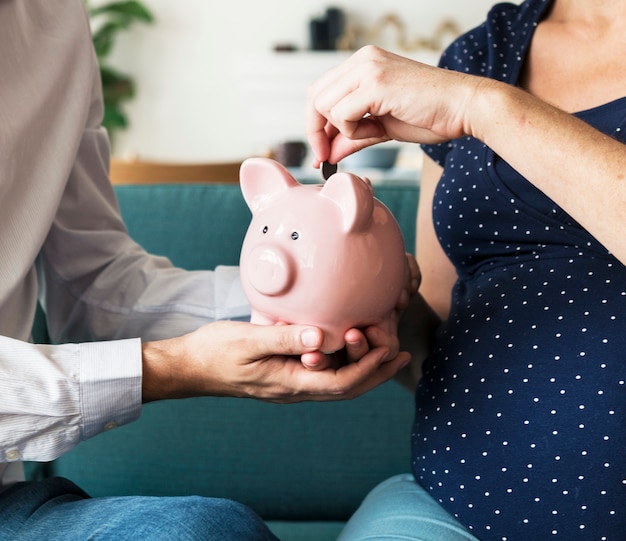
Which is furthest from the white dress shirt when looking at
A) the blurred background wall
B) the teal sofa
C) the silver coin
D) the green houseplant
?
the green houseplant

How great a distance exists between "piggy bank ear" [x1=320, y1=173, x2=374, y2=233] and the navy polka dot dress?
17 centimetres

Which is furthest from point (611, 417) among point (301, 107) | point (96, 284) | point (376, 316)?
point (301, 107)

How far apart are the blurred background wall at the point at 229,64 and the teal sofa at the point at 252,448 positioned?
4.21 meters

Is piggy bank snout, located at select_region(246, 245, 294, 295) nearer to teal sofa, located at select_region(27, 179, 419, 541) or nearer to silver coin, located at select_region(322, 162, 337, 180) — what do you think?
silver coin, located at select_region(322, 162, 337, 180)

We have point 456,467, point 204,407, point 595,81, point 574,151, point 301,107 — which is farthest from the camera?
point 301,107

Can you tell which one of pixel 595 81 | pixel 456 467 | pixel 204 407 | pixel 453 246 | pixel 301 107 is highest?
pixel 595 81

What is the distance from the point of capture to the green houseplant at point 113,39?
5547 mm

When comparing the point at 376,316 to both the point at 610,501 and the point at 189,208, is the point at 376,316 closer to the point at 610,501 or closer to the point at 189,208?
A: the point at 610,501

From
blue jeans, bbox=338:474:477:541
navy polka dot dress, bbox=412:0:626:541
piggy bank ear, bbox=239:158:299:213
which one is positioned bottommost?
blue jeans, bbox=338:474:477:541

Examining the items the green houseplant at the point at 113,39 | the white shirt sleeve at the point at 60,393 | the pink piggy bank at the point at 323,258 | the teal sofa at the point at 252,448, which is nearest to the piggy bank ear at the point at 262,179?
the pink piggy bank at the point at 323,258

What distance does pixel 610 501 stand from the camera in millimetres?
834

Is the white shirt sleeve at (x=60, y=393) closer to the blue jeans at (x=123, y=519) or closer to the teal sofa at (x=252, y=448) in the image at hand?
the blue jeans at (x=123, y=519)

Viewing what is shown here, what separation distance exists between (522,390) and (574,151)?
0.26 m

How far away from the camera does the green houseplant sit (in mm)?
5547
